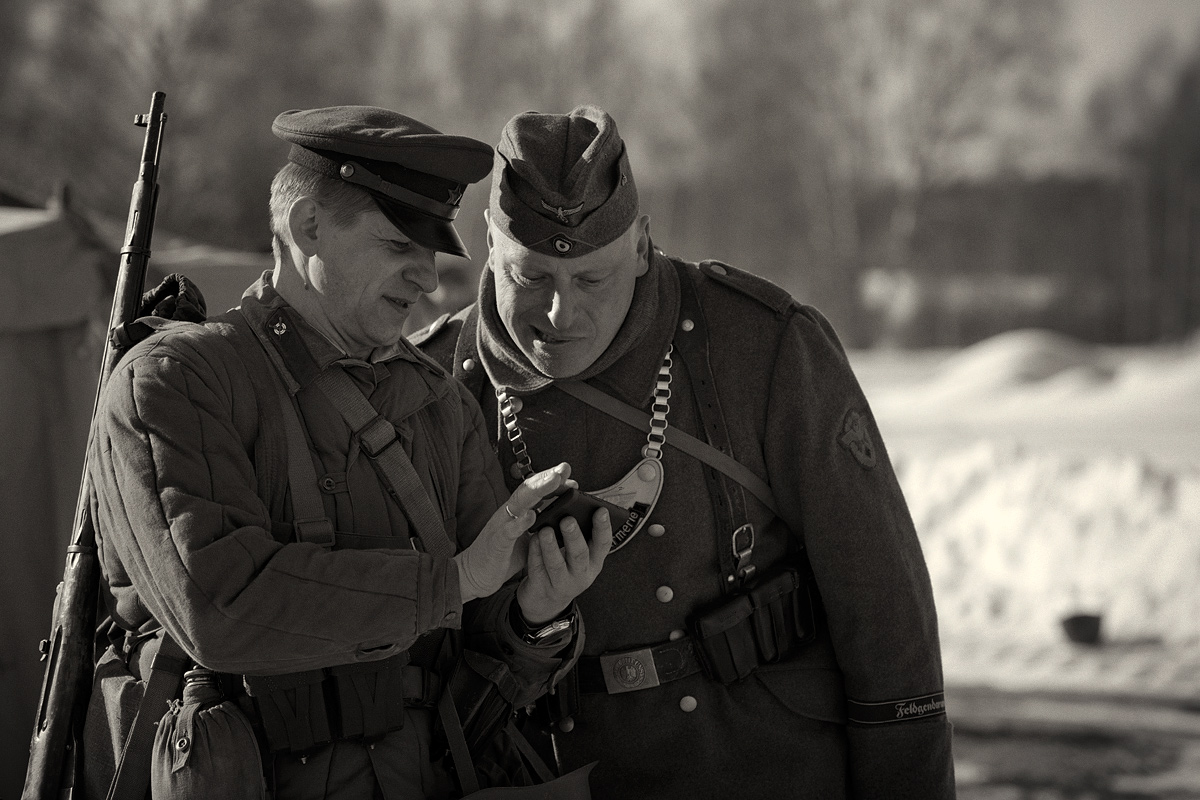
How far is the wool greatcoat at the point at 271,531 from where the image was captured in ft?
6.41

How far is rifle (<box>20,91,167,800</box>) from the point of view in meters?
2.38

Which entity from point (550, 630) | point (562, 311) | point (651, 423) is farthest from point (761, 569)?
point (562, 311)

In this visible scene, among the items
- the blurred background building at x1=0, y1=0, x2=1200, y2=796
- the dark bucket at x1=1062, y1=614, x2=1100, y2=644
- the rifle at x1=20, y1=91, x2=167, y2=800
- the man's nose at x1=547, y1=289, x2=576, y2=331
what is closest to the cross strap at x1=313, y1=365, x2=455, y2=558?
the rifle at x1=20, y1=91, x2=167, y2=800

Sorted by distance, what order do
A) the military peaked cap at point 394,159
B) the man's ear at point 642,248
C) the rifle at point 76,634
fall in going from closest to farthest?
the military peaked cap at point 394,159 < the rifle at point 76,634 < the man's ear at point 642,248

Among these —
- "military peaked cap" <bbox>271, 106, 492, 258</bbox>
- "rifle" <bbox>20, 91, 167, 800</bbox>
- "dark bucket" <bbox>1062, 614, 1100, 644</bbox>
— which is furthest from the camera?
"dark bucket" <bbox>1062, 614, 1100, 644</bbox>

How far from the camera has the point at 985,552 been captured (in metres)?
10.1

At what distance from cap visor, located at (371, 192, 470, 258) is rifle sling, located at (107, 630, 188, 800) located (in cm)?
85

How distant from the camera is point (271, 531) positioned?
83.8 inches

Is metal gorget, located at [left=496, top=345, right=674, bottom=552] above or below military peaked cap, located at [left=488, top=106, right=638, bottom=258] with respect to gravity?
below

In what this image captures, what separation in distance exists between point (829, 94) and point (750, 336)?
25.5 m

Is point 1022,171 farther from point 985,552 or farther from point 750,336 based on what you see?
point 750,336

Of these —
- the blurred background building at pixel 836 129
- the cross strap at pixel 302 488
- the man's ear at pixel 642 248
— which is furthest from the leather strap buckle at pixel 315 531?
the blurred background building at pixel 836 129

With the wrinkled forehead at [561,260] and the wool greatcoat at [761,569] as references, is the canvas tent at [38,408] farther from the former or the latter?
the wrinkled forehead at [561,260]

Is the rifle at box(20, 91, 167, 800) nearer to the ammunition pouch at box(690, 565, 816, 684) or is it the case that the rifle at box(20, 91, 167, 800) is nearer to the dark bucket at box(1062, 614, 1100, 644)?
the ammunition pouch at box(690, 565, 816, 684)
